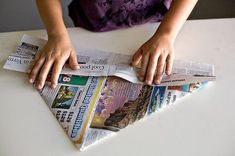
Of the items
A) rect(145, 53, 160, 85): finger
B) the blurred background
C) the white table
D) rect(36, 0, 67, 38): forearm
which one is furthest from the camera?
the blurred background

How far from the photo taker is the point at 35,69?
0.71 metres

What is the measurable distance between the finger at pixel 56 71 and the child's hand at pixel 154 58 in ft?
0.49

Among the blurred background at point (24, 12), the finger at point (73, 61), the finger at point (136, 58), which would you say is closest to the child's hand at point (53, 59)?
the finger at point (73, 61)

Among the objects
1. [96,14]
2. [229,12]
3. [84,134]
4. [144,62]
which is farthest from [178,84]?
[229,12]

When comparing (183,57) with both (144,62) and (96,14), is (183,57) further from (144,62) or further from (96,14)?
(96,14)

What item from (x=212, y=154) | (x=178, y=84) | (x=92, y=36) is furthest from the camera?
(x=92, y=36)

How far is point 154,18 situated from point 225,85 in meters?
0.30

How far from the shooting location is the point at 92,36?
80 cm

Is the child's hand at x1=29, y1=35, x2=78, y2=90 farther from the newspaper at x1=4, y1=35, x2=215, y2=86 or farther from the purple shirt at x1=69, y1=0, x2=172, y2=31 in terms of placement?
the purple shirt at x1=69, y1=0, x2=172, y2=31

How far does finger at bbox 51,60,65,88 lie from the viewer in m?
0.69

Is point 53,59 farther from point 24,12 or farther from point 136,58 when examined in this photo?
point 24,12

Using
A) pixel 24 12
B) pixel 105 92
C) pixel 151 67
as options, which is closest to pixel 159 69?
pixel 151 67

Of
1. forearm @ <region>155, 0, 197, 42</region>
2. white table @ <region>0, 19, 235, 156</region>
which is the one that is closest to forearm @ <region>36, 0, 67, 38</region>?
white table @ <region>0, 19, 235, 156</region>

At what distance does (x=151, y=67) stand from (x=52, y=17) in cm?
28
